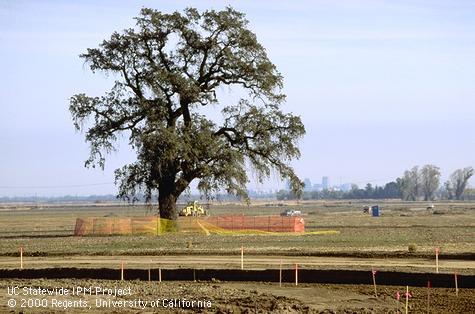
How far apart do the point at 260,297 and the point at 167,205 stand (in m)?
35.1

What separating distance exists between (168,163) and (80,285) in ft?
95.7

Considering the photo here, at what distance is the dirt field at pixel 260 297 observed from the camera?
2336cm

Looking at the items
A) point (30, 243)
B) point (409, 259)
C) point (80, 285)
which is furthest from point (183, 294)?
point (30, 243)

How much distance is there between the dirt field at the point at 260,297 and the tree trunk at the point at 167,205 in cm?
2940

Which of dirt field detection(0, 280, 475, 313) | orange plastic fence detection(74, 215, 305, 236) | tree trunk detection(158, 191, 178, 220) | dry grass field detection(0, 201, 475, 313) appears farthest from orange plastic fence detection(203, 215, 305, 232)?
dirt field detection(0, 280, 475, 313)

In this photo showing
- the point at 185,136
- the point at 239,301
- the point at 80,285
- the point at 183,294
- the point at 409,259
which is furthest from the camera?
the point at 185,136

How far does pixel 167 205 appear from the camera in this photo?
60.0 metres

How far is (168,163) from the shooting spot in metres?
57.7

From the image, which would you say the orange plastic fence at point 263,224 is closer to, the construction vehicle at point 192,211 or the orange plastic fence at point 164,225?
the orange plastic fence at point 164,225

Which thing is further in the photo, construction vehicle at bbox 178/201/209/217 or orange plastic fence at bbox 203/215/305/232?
construction vehicle at bbox 178/201/209/217

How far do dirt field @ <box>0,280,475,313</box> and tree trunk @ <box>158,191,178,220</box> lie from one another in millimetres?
29404

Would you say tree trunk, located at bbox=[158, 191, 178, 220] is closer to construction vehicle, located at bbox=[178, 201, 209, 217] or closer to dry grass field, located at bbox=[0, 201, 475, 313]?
dry grass field, located at bbox=[0, 201, 475, 313]

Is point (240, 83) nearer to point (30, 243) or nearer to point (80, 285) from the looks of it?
point (30, 243)

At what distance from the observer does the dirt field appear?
23359 mm
